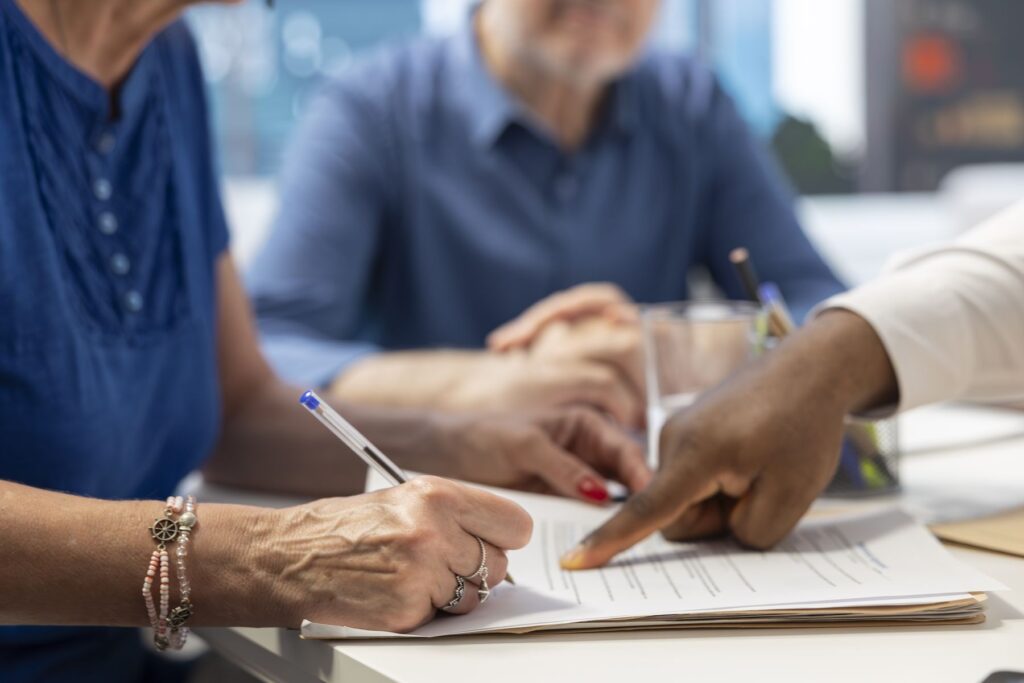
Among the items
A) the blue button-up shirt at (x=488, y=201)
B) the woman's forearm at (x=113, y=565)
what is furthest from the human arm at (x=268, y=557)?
the blue button-up shirt at (x=488, y=201)

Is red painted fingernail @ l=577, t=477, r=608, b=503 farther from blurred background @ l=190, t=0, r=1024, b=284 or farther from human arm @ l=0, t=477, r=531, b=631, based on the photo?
blurred background @ l=190, t=0, r=1024, b=284

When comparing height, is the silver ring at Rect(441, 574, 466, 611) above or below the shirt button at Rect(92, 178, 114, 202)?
below

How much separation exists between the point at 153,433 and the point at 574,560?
1.51 feet

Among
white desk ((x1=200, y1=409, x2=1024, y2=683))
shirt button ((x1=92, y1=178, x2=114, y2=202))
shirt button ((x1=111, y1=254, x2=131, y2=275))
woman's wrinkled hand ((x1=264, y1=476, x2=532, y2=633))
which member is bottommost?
white desk ((x1=200, y1=409, x2=1024, y2=683))

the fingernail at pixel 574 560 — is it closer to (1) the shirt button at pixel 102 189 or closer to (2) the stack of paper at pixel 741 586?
(2) the stack of paper at pixel 741 586

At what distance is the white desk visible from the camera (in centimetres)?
61

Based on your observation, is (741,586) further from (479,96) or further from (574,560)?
(479,96)

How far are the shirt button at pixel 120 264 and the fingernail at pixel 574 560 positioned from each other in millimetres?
497

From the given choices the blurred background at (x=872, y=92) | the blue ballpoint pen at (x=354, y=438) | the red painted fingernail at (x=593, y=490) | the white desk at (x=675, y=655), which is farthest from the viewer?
the blurred background at (x=872, y=92)

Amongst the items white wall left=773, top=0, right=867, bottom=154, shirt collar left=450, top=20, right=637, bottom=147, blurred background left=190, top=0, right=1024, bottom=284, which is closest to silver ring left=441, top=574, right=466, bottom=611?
shirt collar left=450, top=20, right=637, bottom=147

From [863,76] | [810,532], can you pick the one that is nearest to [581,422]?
[810,532]

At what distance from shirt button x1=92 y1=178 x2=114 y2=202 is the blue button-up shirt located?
65cm

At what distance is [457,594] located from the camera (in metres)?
0.69

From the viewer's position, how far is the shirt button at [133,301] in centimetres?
100
